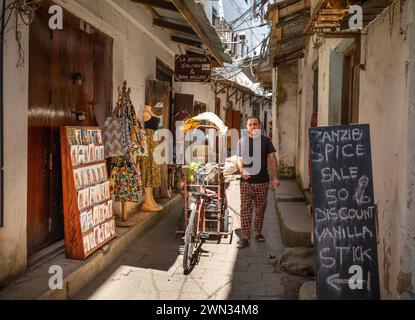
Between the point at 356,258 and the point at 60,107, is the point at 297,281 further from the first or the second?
the point at 60,107

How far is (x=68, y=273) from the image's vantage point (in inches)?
178

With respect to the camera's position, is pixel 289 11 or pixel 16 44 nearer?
pixel 16 44

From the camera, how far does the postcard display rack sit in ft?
16.0

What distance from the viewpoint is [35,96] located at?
187 inches

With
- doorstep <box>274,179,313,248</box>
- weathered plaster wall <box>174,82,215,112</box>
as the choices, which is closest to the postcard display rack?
doorstep <box>274,179,313,248</box>

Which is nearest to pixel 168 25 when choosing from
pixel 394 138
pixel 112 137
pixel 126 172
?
pixel 112 137

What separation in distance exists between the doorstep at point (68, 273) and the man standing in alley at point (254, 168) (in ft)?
5.82

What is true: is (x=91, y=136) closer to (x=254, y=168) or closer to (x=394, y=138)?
(x=254, y=168)

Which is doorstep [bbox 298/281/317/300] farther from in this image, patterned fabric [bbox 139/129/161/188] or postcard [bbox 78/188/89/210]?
patterned fabric [bbox 139/129/161/188]

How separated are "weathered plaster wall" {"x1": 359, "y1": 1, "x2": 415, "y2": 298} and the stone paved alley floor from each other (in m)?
1.39

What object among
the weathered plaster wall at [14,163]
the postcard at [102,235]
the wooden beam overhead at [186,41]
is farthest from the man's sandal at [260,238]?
the wooden beam overhead at [186,41]

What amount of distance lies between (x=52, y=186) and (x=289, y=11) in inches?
189
